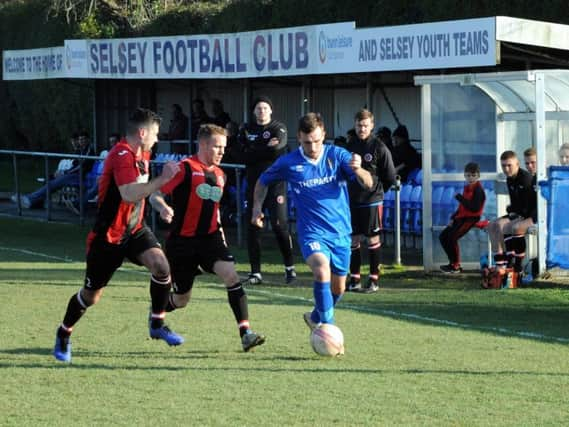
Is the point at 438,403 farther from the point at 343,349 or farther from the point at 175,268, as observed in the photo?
the point at 175,268

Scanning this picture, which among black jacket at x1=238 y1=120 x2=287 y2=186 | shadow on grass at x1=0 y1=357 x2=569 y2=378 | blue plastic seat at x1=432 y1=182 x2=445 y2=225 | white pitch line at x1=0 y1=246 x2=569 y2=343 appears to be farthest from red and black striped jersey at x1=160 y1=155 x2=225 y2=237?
blue plastic seat at x1=432 y1=182 x2=445 y2=225

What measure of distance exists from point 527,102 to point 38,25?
23.2 m

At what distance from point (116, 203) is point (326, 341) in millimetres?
1896

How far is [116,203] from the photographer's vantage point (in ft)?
30.8

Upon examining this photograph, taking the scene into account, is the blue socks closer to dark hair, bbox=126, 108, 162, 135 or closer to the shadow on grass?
the shadow on grass

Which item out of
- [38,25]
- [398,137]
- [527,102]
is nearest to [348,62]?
[398,137]

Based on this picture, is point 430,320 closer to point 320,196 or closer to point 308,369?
point 320,196

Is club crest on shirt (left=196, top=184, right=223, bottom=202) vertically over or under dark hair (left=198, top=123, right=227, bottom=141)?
under

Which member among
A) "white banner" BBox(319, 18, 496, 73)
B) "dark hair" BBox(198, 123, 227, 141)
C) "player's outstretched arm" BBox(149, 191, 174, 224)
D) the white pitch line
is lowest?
the white pitch line

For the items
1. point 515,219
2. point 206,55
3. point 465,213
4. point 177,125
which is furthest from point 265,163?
point 177,125

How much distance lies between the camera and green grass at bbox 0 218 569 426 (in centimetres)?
749

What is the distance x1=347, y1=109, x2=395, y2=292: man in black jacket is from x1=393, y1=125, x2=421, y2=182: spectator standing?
176 inches

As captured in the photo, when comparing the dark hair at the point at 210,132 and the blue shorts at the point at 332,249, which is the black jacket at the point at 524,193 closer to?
the blue shorts at the point at 332,249

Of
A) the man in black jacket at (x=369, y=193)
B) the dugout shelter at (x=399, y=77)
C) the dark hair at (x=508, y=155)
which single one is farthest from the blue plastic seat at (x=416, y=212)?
the man in black jacket at (x=369, y=193)
